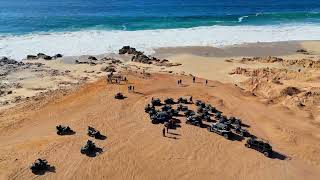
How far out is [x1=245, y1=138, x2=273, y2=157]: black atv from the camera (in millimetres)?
37812

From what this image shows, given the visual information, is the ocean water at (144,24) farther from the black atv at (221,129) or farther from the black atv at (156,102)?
the black atv at (221,129)

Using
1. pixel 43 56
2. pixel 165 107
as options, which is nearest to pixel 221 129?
pixel 165 107

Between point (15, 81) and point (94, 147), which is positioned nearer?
point (94, 147)

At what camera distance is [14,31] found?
97688mm

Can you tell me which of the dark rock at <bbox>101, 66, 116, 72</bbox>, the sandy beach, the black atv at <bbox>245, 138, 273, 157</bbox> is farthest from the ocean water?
the black atv at <bbox>245, 138, 273, 157</bbox>

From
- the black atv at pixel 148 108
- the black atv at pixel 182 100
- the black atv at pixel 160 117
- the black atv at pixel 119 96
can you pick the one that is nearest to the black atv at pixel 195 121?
the black atv at pixel 160 117

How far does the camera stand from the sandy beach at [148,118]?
35688mm

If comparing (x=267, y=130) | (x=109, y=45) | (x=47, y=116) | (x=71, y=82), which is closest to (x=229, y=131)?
(x=267, y=130)

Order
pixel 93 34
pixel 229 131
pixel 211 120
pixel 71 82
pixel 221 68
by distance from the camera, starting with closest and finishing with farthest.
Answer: pixel 229 131, pixel 211 120, pixel 71 82, pixel 221 68, pixel 93 34

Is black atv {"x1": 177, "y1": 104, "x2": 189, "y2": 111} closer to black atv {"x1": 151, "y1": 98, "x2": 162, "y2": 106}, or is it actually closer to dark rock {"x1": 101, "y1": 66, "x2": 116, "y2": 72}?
black atv {"x1": 151, "y1": 98, "x2": 162, "y2": 106}

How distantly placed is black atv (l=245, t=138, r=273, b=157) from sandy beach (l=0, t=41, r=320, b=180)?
0.50 m

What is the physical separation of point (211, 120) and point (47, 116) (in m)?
16.4

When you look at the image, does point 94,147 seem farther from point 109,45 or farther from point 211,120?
point 109,45

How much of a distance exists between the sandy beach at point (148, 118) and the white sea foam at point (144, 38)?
26.8 ft
